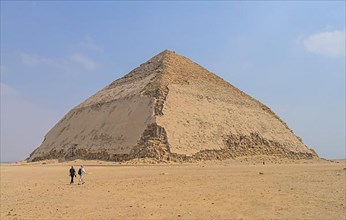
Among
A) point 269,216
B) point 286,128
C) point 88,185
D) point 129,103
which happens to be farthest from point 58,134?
point 269,216

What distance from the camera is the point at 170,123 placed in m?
35.2

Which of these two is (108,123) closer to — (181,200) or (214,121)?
(214,121)

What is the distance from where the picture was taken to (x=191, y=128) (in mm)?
36094

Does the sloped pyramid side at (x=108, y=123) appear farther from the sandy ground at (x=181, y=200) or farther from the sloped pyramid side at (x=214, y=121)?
the sandy ground at (x=181, y=200)

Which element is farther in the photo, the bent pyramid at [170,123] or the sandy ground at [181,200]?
the bent pyramid at [170,123]

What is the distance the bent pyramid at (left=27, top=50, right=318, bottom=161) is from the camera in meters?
34.2

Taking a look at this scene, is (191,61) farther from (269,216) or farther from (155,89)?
(269,216)

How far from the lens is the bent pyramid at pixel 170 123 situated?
34.2 meters

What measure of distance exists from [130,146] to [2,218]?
22.6m

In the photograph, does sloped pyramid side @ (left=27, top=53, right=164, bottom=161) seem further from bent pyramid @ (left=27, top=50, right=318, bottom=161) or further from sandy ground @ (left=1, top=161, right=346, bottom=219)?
sandy ground @ (left=1, top=161, right=346, bottom=219)

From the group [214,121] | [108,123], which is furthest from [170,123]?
[108,123]

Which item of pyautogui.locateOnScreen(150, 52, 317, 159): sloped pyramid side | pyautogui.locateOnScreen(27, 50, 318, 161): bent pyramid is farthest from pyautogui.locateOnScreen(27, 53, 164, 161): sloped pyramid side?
pyautogui.locateOnScreen(150, 52, 317, 159): sloped pyramid side

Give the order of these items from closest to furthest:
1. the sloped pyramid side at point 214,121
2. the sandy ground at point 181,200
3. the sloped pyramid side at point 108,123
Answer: the sandy ground at point 181,200 < the sloped pyramid side at point 214,121 < the sloped pyramid side at point 108,123

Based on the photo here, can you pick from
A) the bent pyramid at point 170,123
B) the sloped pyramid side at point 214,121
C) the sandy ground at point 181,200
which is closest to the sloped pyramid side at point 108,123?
the bent pyramid at point 170,123
